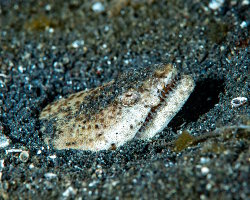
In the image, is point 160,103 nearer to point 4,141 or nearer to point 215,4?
point 4,141

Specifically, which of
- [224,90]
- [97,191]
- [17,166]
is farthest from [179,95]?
[17,166]

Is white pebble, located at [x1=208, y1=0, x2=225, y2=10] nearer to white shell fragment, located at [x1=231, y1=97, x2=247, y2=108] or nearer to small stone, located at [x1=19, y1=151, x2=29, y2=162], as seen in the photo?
white shell fragment, located at [x1=231, y1=97, x2=247, y2=108]

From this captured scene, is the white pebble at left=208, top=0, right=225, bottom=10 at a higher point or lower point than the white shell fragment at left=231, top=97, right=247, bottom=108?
higher

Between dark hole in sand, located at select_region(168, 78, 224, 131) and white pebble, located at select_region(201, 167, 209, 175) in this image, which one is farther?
dark hole in sand, located at select_region(168, 78, 224, 131)

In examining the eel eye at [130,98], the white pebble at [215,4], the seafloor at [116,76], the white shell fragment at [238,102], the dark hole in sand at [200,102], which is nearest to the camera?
the seafloor at [116,76]

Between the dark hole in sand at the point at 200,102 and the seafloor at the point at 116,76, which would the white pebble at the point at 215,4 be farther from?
the dark hole in sand at the point at 200,102

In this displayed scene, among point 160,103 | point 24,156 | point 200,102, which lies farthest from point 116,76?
point 24,156

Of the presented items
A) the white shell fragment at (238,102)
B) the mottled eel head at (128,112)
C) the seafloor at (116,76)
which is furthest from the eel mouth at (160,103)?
the white shell fragment at (238,102)

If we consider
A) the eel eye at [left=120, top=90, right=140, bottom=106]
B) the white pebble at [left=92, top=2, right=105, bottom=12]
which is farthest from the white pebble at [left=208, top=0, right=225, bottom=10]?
the eel eye at [left=120, top=90, right=140, bottom=106]
